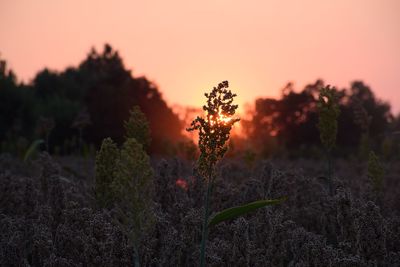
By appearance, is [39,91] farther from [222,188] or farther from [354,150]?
[222,188]

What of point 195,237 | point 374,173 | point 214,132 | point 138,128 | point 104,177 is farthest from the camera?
point 374,173

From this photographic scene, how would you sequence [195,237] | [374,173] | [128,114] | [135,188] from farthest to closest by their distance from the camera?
[128,114], [374,173], [195,237], [135,188]

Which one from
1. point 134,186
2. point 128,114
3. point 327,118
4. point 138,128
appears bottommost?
point 134,186

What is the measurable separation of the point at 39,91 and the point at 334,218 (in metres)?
71.2

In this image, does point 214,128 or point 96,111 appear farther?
point 96,111

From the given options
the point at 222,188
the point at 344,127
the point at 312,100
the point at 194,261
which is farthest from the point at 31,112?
the point at 194,261

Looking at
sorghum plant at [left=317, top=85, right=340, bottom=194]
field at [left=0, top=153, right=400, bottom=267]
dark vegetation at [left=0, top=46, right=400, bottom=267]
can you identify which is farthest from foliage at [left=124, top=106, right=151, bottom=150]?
sorghum plant at [left=317, top=85, right=340, bottom=194]

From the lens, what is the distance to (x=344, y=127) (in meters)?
56.6

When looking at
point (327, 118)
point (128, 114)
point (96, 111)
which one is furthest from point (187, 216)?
point (96, 111)

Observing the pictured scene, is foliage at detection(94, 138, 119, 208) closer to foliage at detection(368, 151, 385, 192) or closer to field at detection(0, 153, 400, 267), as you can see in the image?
field at detection(0, 153, 400, 267)

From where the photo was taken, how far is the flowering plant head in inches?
219

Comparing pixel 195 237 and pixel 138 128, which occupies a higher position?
pixel 138 128

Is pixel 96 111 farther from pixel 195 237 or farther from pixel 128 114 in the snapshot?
pixel 195 237

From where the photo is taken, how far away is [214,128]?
18.2ft
